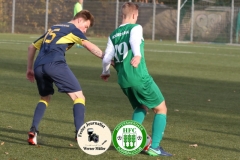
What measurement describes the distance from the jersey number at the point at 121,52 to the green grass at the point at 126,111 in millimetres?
1033

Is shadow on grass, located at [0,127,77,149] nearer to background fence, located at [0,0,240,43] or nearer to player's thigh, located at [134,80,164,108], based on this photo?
player's thigh, located at [134,80,164,108]

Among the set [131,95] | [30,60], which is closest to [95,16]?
[30,60]

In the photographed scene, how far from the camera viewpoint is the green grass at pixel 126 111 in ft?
26.2

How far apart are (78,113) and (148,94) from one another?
88cm

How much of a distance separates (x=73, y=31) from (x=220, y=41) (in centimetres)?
3027

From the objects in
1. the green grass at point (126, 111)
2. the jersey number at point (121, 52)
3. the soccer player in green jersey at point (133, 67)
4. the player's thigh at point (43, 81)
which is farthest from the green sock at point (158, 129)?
the player's thigh at point (43, 81)

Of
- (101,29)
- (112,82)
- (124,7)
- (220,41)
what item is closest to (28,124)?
(124,7)

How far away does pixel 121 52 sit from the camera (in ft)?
25.2

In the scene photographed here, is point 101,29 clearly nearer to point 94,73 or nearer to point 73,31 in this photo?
point 94,73

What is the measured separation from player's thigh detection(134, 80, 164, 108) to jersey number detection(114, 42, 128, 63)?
36 centimetres

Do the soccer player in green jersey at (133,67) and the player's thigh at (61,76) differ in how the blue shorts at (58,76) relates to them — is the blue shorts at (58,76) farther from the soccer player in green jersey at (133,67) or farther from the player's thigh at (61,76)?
the soccer player in green jersey at (133,67)

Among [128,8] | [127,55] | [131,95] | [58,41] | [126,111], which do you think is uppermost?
[128,8]

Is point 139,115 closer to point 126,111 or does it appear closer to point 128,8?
point 128,8

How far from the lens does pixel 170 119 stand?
35.4 ft
